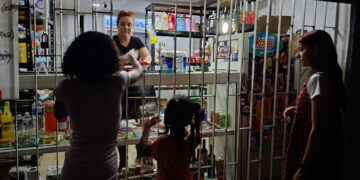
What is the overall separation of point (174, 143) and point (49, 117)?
1.19 m

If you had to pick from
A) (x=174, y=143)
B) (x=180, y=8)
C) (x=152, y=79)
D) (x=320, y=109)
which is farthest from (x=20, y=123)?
(x=180, y=8)

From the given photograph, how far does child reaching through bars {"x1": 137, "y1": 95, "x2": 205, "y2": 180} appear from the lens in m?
1.44

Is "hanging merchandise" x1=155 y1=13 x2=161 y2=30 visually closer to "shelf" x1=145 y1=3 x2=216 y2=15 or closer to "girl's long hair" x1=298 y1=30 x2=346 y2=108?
"shelf" x1=145 y1=3 x2=216 y2=15

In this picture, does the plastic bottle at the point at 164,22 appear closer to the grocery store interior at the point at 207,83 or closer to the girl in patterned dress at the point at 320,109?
the grocery store interior at the point at 207,83

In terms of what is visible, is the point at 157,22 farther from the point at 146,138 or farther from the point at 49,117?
the point at 146,138

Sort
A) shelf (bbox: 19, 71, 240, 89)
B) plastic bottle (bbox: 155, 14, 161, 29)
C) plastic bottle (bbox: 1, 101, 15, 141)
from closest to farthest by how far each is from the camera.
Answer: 1. shelf (bbox: 19, 71, 240, 89)
2. plastic bottle (bbox: 1, 101, 15, 141)
3. plastic bottle (bbox: 155, 14, 161, 29)

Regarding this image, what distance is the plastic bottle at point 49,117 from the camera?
2070mm

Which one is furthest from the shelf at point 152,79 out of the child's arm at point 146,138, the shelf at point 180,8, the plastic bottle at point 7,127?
the shelf at point 180,8

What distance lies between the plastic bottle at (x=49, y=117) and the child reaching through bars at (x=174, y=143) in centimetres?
100

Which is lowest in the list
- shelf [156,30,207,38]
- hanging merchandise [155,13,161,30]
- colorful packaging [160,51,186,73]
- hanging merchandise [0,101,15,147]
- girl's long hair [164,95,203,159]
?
hanging merchandise [0,101,15,147]

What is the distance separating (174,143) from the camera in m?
1.47

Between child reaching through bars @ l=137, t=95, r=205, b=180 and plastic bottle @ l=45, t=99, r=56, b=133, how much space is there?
100 cm

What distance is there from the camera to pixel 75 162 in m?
1.21

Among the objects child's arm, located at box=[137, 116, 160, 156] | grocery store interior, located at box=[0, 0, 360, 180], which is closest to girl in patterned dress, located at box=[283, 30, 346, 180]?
grocery store interior, located at box=[0, 0, 360, 180]
